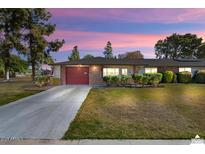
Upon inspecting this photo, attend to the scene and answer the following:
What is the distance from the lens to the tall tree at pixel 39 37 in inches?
1159

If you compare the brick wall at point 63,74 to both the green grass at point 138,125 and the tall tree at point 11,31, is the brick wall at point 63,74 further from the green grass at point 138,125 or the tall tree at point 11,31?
the green grass at point 138,125

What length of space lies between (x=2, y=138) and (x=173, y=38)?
164ft

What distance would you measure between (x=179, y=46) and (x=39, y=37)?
31.9 meters

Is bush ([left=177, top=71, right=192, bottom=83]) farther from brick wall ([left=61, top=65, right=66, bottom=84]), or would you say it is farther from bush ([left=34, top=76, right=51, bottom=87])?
bush ([left=34, top=76, right=51, bottom=87])

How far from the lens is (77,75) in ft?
78.2

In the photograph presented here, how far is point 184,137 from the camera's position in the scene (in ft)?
18.9

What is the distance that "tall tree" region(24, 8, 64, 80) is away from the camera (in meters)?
29.4

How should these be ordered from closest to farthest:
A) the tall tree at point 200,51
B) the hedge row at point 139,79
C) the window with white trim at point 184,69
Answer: the hedge row at point 139,79, the window with white trim at point 184,69, the tall tree at point 200,51

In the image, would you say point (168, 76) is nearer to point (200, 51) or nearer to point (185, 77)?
point (185, 77)

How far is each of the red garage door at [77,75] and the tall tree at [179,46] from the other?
1253 inches

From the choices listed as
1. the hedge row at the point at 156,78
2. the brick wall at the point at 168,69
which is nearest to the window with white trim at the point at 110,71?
the hedge row at the point at 156,78

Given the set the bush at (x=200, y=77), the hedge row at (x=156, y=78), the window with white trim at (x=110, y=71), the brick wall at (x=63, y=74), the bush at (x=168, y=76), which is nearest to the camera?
the hedge row at (x=156, y=78)

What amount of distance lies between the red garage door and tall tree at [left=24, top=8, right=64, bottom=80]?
7.40 metres
